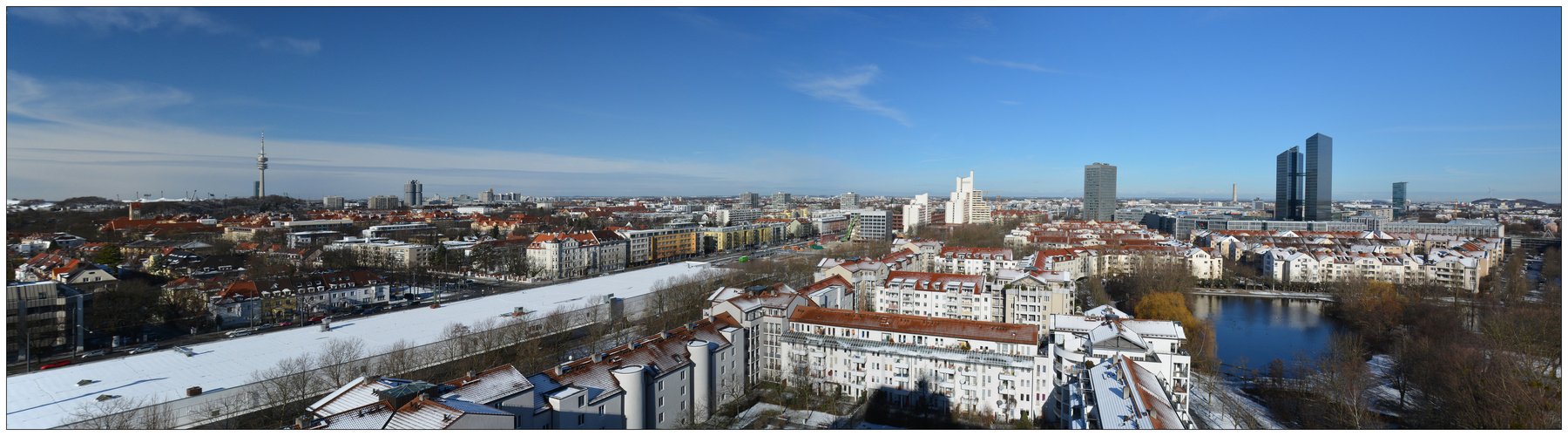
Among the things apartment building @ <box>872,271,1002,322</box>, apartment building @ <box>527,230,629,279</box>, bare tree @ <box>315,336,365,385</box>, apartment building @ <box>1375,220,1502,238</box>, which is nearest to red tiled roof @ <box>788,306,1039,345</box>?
apartment building @ <box>872,271,1002,322</box>

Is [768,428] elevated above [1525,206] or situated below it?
below

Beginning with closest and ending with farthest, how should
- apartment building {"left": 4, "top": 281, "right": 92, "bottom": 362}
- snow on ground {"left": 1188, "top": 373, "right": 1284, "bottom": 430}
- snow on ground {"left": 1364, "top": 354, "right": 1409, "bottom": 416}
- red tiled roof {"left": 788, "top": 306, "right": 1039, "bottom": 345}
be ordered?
1. snow on ground {"left": 1188, "top": 373, "right": 1284, "bottom": 430}
2. snow on ground {"left": 1364, "top": 354, "right": 1409, "bottom": 416}
3. red tiled roof {"left": 788, "top": 306, "right": 1039, "bottom": 345}
4. apartment building {"left": 4, "top": 281, "right": 92, "bottom": 362}

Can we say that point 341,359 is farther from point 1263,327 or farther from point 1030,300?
point 1263,327

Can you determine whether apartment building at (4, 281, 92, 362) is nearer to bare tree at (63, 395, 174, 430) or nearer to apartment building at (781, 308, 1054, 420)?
bare tree at (63, 395, 174, 430)

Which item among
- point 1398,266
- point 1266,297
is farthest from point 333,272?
point 1398,266

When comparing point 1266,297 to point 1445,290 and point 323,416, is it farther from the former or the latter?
point 323,416

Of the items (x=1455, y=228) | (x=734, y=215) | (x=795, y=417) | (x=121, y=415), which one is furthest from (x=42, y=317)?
(x=1455, y=228)
